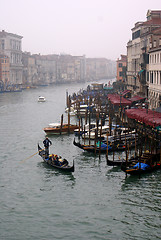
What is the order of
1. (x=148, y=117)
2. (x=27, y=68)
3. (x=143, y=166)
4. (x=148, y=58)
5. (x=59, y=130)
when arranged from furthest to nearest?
(x=27, y=68) → (x=148, y=58) → (x=59, y=130) → (x=148, y=117) → (x=143, y=166)

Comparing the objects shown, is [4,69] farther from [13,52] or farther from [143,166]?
[143,166]

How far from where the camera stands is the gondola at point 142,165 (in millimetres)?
15766

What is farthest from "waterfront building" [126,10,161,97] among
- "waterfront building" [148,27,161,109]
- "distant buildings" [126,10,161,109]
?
"waterfront building" [148,27,161,109]

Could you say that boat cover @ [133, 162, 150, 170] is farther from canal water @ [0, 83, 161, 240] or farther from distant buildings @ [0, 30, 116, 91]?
distant buildings @ [0, 30, 116, 91]

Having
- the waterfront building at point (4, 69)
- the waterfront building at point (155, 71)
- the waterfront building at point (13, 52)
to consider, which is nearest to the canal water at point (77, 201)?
the waterfront building at point (155, 71)

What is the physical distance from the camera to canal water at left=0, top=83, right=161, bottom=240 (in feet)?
38.0

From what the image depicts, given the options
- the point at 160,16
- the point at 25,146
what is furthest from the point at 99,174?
the point at 160,16

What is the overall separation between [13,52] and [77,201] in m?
89.9

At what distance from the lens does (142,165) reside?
635 inches

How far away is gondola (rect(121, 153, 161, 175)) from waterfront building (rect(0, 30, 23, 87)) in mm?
77756

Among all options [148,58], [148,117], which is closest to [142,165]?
[148,117]

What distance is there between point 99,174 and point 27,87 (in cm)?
7591

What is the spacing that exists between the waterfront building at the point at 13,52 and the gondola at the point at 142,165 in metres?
77.8

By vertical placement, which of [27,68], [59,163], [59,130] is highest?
[27,68]
